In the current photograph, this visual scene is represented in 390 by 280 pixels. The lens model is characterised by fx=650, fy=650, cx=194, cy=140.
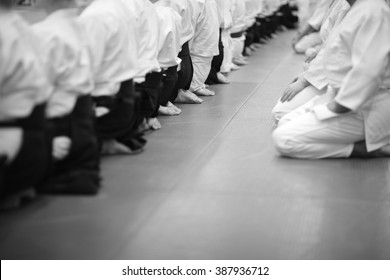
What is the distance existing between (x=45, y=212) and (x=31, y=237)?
293 millimetres

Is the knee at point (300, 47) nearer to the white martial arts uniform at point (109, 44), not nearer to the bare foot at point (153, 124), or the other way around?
the bare foot at point (153, 124)

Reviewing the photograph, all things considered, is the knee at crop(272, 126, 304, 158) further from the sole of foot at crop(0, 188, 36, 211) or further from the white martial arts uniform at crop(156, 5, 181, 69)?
the sole of foot at crop(0, 188, 36, 211)

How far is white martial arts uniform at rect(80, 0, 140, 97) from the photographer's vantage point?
3824 millimetres

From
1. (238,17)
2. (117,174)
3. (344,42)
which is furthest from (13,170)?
(238,17)

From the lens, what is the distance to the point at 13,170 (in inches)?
126

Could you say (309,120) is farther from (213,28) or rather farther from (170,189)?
(213,28)

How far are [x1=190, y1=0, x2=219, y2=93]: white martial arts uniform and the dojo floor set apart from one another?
1826 millimetres

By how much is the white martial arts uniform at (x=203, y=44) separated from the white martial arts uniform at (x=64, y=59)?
3.00 meters

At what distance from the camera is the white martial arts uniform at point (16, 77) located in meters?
3.02

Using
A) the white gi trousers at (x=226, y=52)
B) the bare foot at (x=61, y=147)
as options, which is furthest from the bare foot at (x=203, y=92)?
the bare foot at (x=61, y=147)

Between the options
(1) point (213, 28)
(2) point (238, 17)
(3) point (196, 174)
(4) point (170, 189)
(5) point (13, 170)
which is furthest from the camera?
(2) point (238, 17)

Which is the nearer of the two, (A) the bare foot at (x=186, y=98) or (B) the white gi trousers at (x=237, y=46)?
(A) the bare foot at (x=186, y=98)


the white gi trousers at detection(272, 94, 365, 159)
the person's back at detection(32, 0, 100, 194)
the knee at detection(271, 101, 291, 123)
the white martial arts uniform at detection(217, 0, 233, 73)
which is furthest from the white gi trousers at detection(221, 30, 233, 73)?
the person's back at detection(32, 0, 100, 194)

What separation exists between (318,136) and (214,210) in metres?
1.15
